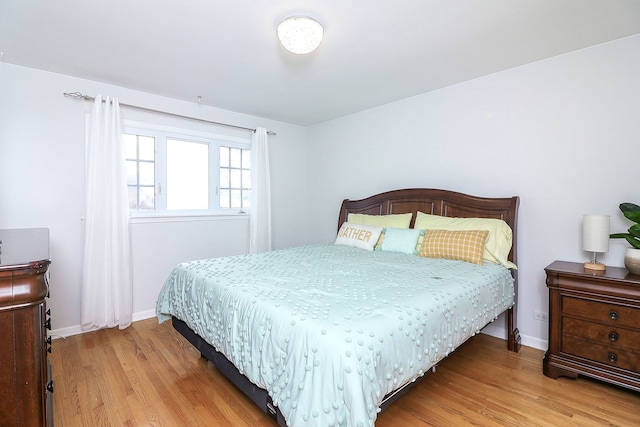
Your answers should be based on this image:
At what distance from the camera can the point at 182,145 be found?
3.61 m

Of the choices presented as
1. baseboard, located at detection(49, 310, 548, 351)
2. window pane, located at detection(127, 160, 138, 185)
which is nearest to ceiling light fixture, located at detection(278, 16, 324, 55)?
window pane, located at detection(127, 160, 138, 185)

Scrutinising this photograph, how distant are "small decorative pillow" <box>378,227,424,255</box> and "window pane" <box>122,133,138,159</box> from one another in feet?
9.22

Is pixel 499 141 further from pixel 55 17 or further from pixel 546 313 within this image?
pixel 55 17

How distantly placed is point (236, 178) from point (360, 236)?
190 centimetres

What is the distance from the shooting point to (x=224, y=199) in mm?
3967

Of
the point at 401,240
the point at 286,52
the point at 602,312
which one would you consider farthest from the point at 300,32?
the point at 602,312

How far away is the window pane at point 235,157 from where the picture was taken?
401 cm

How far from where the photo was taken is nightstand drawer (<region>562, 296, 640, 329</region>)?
1885mm

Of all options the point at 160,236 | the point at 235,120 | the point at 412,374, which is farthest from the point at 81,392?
the point at 235,120

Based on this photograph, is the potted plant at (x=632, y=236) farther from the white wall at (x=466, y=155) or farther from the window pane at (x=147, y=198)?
the window pane at (x=147, y=198)

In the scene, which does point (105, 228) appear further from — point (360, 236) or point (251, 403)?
point (360, 236)

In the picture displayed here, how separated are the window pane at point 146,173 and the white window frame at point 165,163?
4cm

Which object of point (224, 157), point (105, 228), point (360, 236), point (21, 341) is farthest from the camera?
point (224, 157)

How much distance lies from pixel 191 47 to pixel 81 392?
2.52 metres
